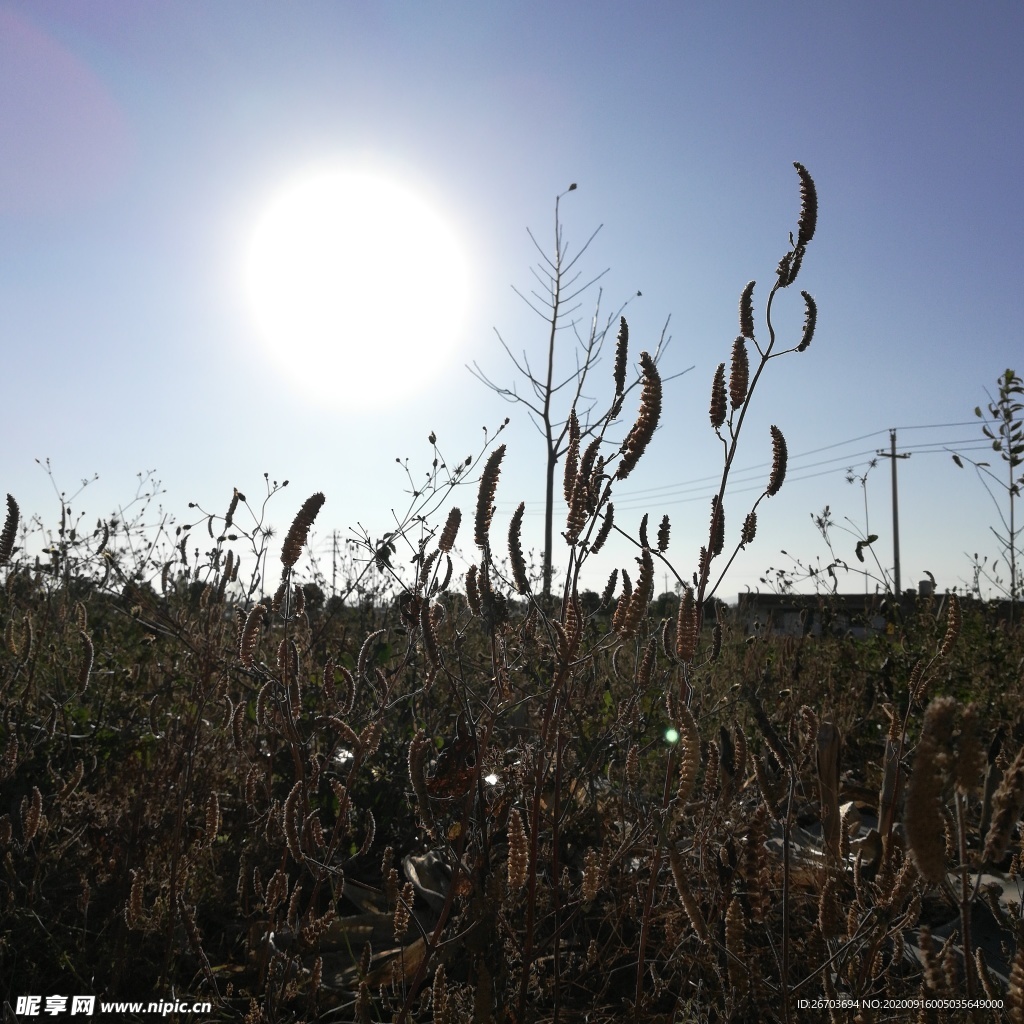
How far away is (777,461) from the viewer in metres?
1.77

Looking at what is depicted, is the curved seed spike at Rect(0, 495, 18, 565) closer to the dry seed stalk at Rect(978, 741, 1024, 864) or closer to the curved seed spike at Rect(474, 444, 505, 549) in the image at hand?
the curved seed spike at Rect(474, 444, 505, 549)

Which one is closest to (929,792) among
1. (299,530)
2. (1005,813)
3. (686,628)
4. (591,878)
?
(1005,813)

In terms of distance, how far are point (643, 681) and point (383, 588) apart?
3.59 m

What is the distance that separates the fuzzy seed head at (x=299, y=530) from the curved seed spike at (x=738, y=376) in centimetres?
87

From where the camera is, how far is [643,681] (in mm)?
1950

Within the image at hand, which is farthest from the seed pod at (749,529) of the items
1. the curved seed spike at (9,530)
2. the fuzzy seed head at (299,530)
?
the curved seed spike at (9,530)

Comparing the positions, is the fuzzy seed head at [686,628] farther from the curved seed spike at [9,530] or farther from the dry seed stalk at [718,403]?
the curved seed spike at [9,530]

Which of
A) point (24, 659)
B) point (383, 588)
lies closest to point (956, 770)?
point (24, 659)

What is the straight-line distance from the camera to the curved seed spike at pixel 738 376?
5.56ft

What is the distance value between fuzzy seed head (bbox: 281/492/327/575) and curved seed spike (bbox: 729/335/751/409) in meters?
0.87

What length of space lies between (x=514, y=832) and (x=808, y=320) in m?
1.25

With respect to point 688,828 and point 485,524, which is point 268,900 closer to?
point 485,524

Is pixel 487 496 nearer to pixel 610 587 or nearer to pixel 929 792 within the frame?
pixel 610 587

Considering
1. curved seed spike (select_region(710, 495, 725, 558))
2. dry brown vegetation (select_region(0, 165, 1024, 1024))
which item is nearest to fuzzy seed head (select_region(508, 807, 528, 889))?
dry brown vegetation (select_region(0, 165, 1024, 1024))
